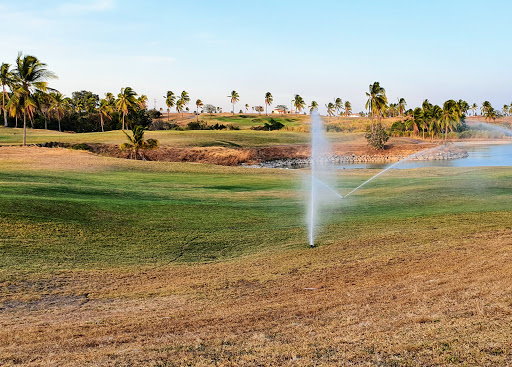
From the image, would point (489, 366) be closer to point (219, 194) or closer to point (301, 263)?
point (301, 263)

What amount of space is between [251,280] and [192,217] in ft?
32.7

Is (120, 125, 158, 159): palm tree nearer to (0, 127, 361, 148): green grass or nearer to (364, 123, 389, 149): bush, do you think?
(0, 127, 361, 148): green grass

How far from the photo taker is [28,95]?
200 ft

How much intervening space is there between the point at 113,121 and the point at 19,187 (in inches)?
4099

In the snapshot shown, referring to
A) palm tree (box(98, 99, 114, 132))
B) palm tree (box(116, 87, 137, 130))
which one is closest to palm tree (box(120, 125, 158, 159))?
palm tree (box(116, 87, 137, 130))

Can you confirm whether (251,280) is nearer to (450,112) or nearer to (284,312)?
(284,312)

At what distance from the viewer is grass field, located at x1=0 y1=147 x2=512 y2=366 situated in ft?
25.7

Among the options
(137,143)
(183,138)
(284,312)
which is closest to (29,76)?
(137,143)

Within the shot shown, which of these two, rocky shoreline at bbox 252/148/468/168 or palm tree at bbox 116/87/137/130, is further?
palm tree at bbox 116/87/137/130

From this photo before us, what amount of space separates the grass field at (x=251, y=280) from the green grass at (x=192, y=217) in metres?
0.10

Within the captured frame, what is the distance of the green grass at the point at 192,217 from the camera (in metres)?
16.8

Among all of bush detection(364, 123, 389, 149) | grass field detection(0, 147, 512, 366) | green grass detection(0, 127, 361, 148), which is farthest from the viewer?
bush detection(364, 123, 389, 149)

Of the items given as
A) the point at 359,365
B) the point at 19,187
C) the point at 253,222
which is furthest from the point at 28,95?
the point at 359,365

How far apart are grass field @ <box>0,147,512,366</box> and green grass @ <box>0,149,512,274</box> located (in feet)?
0.34
